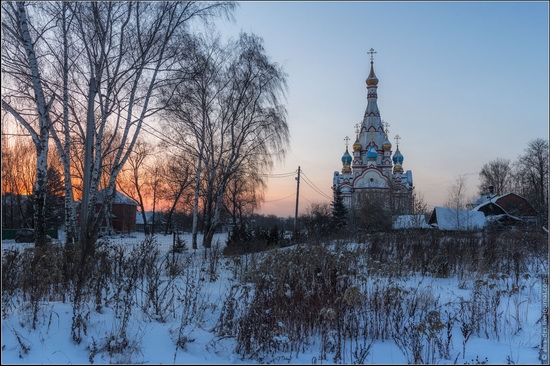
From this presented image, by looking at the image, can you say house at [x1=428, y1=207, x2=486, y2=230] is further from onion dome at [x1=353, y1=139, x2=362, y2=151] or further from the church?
onion dome at [x1=353, y1=139, x2=362, y2=151]

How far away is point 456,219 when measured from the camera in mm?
27734

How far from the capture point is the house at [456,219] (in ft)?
89.5

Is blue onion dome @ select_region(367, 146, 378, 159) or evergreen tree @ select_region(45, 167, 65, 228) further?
blue onion dome @ select_region(367, 146, 378, 159)

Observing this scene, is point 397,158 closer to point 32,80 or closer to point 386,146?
point 386,146

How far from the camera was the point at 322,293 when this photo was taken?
5.17m

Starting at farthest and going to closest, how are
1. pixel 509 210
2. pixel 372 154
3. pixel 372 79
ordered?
1. pixel 372 79
2. pixel 372 154
3. pixel 509 210

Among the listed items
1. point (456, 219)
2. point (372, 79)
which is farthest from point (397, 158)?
point (456, 219)

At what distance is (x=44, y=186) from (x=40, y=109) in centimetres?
162

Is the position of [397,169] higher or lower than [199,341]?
higher

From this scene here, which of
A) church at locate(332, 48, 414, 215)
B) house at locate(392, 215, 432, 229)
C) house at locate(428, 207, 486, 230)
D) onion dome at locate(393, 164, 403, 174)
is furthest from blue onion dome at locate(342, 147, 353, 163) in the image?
house at locate(392, 215, 432, 229)

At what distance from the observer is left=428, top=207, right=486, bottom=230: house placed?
27.3m

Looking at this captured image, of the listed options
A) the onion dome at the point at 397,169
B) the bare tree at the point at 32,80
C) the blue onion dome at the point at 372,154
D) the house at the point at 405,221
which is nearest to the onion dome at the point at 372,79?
the blue onion dome at the point at 372,154

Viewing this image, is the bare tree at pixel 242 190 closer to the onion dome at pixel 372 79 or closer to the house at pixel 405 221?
the house at pixel 405 221

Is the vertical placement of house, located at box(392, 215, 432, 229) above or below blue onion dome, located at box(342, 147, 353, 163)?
below
